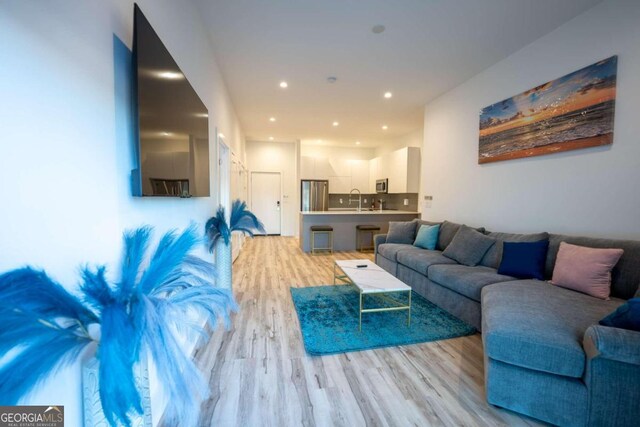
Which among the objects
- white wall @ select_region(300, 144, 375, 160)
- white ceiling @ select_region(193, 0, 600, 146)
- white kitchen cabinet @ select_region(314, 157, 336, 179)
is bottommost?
white kitchen cabinet @ select_region(314, 157, 336, 179)

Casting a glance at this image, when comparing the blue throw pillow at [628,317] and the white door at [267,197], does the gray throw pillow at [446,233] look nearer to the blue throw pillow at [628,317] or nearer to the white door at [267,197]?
the blue throw pillow at [628,317]

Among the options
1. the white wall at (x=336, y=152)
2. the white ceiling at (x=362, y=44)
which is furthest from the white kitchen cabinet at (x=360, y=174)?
the white ceiling at (x=362, y=44)

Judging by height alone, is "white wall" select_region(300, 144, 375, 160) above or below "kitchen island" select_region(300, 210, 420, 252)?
above

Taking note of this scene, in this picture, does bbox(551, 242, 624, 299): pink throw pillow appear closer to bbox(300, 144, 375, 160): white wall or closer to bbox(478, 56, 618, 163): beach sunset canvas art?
bbox(478, 56, 618, 163): beach sunset canvas art

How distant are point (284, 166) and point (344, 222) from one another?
9.81ft

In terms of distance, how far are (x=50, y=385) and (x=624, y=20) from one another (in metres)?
4.09

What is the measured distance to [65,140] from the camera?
814mm

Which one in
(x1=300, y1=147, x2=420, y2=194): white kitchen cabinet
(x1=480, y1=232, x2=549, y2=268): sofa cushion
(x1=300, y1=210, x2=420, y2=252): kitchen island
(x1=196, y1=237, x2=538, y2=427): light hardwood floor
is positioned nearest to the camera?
(x1=196, y1=237, x2=538, y2=427): light hardwood floor

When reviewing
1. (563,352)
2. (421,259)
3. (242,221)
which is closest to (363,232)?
(421,259)

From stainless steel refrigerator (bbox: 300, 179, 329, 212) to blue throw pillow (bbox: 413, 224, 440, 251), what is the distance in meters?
3.83

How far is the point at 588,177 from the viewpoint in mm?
2365

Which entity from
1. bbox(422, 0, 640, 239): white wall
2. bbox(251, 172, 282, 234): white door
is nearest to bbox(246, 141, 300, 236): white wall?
bbox(251, 172, 282, 234): white door

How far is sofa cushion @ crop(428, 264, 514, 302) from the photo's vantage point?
2416 millimetres

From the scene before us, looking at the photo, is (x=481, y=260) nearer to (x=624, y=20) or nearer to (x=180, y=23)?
(x=624, y=20)
